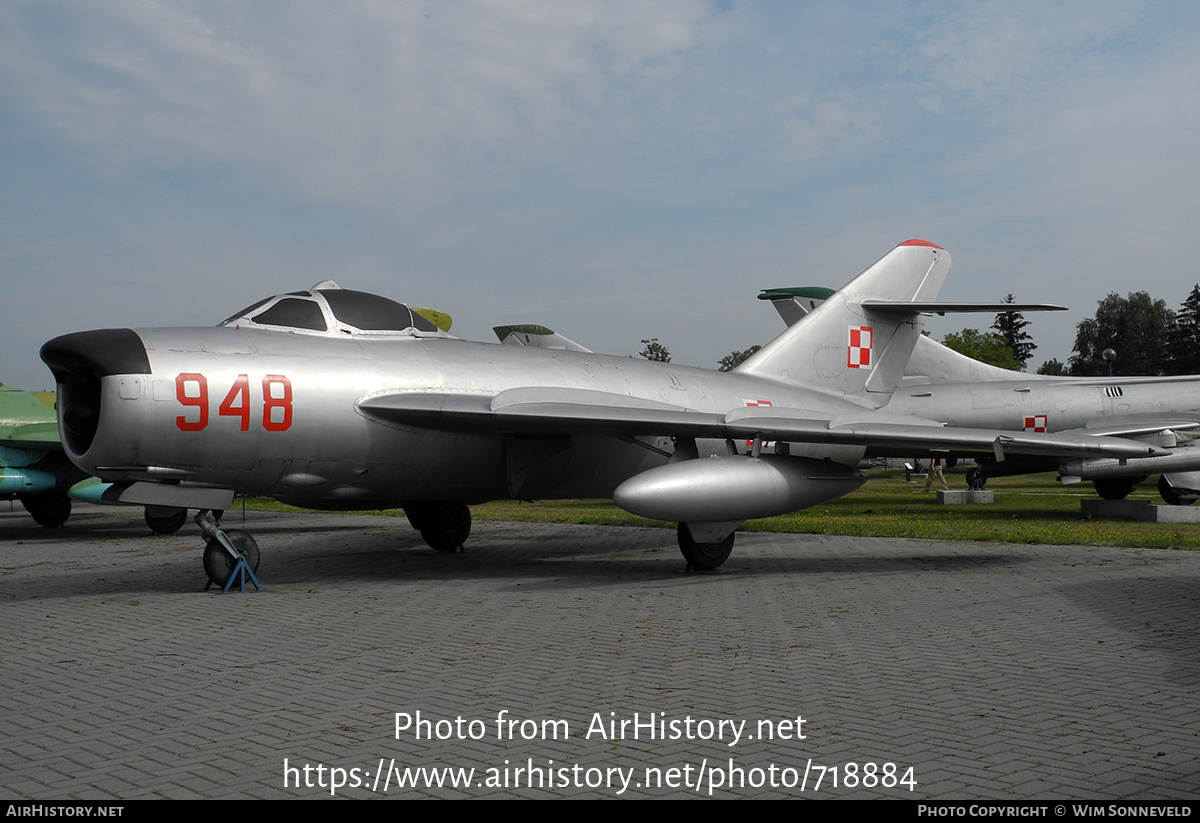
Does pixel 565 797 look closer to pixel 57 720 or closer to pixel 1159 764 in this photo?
pixel 1159 764

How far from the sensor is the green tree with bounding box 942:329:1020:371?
8325 cm

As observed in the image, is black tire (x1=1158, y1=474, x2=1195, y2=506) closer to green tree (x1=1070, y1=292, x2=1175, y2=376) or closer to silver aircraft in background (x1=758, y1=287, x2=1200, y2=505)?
silver aircraft in background (x1=758, y1=287, x2=1200, y2=505)

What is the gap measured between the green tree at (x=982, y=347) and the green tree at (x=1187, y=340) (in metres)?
13.8

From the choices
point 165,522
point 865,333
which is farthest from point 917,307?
point 165,522

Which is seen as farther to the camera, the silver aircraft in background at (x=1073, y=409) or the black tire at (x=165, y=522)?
the silver aircraft in background at (x=1073, y=409)

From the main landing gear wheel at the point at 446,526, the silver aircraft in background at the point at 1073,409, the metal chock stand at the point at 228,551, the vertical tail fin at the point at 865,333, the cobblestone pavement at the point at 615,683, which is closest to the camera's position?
the cobblestone pavement at the point at 615,683

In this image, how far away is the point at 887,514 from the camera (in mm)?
20234

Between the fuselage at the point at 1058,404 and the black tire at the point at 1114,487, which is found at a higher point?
the fuselage at the point at 1058,404

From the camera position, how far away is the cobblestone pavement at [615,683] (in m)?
3.82

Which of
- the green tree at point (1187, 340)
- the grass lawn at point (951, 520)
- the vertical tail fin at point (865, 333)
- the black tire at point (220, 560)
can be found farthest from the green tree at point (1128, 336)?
the black tire at point (220, 560)

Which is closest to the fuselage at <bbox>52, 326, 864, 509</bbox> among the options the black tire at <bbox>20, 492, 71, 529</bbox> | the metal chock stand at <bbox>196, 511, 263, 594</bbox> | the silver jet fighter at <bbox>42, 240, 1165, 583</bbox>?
the silver jet fighter at <bbox>42, 240, 1165, 583</bbox>

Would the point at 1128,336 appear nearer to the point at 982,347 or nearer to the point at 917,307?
the point at 982,347

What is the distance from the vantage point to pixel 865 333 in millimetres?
14016

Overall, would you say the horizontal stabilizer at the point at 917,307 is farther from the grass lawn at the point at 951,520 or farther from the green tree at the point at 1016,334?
the green tree at the point at 1016,334
